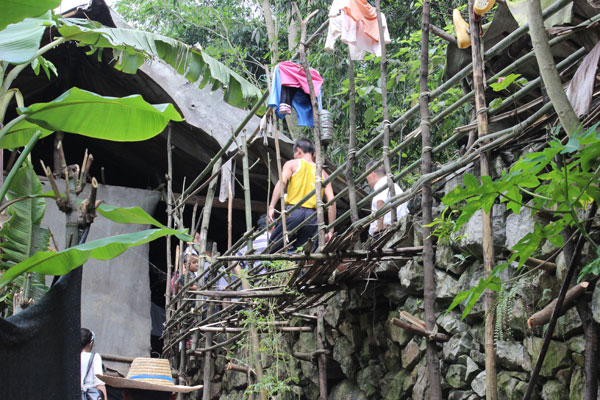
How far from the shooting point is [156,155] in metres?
9.02

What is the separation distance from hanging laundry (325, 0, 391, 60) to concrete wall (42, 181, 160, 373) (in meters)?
4.57

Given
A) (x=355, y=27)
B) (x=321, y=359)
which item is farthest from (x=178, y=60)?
(x=321, y=359)

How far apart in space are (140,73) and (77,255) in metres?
5.28

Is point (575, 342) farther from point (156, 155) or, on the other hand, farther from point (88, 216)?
point (156, 155)

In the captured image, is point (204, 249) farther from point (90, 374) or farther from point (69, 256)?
point (69, 256)

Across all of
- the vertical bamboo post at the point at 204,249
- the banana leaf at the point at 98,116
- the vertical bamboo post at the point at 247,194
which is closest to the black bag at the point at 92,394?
the vertical bamboo post at the point at 204,249

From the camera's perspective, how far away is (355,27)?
454cm

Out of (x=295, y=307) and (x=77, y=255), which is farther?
(x=295, y=307)

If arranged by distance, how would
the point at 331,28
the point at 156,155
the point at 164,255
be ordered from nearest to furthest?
1. the point at 331,28
2. the point at 156,155
3. the point at 164,255

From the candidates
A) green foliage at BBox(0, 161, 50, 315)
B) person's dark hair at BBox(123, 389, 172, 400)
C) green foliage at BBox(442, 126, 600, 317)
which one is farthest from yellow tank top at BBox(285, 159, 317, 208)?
green foliage at BBox(442, 126, 600, 317)

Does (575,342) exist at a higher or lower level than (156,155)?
lower

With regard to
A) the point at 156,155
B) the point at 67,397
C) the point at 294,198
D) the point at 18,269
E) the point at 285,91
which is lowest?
the point at 67,397

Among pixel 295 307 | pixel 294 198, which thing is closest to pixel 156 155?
pixel 294 198

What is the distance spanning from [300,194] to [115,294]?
10.8ft
